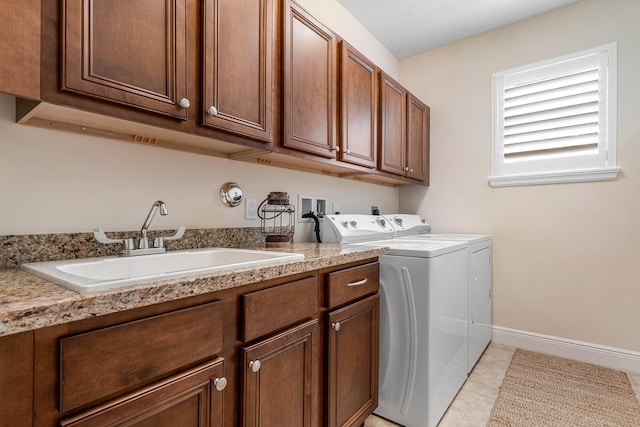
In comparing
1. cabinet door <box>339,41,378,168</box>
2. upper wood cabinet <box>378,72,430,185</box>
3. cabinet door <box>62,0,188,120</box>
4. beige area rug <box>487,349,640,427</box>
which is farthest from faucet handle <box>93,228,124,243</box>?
beige area rug <box>487,349,640,427</box>

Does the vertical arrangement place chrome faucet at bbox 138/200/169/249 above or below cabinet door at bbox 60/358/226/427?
above

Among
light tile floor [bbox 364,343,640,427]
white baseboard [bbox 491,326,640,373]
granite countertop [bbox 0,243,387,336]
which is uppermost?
granite countertop [bbox 0,243,387,336]

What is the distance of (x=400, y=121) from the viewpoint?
2.58 metres

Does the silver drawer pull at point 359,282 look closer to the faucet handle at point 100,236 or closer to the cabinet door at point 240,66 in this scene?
the cabinet door at point 240,66

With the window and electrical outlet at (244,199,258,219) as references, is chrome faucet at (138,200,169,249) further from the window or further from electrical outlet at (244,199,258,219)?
the window

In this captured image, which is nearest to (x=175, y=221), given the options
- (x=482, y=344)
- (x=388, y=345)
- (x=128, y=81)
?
(x=128, y=81)

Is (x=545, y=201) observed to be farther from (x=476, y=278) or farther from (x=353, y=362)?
(x=353, y=362)

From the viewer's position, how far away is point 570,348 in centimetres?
242

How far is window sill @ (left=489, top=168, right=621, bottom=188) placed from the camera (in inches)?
90.4

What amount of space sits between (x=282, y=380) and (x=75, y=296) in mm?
701

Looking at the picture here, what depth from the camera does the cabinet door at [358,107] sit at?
1.93m

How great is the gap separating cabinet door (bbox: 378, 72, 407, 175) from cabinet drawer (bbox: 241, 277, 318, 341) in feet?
4.47

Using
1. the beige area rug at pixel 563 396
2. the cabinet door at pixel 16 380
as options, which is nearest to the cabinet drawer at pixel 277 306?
the cabinet door at pixel 16 380

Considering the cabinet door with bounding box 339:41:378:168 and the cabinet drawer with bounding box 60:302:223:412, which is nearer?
the cabinet drawer with bounding box 60:302:223:412
